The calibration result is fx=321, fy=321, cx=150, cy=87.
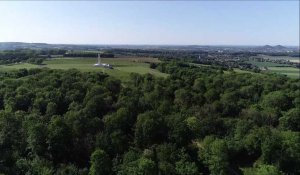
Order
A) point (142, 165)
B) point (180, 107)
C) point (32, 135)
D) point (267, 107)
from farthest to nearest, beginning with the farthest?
1. point (267, 107)
2. point (180, 107)
3. point (32, 135)
4. point (142, 165)

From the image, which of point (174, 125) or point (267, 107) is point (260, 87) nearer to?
point (267, 107)

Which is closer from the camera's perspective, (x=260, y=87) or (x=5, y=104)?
(x=5, y=104)

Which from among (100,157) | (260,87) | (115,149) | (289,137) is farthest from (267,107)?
(100,157)

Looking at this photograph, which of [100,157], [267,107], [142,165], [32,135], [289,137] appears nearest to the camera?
[142,165]

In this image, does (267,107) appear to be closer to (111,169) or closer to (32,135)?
(111,169)

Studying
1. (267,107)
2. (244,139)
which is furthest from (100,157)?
(267,107)

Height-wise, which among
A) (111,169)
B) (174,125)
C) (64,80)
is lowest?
(111,169)

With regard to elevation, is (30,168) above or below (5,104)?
below
